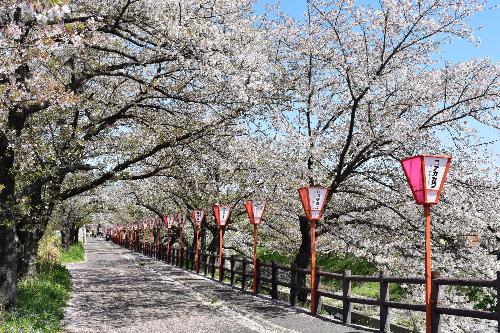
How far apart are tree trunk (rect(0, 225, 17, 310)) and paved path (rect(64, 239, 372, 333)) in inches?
51.0

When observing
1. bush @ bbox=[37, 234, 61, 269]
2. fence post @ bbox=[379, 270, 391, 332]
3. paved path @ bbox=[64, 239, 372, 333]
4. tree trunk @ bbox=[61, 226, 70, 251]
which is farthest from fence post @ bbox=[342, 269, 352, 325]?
tree trunk @ bbox=[61, 226, 70, 251]

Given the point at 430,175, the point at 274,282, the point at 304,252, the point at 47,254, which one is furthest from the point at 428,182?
the point at 47,254

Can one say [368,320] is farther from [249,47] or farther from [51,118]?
[51,118]

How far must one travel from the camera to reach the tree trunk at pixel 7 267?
11023 mm

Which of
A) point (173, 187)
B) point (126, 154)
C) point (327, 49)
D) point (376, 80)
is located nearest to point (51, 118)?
point (126, 154)

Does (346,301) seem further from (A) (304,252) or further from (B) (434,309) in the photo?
(A) (304,252)

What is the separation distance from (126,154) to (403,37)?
9.18 m

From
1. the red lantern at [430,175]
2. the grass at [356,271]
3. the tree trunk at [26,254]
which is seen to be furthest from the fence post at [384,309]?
the tree trunk at [26,254]

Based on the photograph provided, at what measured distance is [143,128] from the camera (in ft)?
52.7

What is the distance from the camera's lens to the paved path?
1047 centimetres

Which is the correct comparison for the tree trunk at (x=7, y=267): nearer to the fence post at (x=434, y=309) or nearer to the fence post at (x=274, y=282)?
the fence post at (x=274, y=282)

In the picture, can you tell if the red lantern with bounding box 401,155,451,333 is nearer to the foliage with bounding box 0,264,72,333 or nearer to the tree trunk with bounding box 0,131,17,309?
the foliage with bounding box 0,264,72,333

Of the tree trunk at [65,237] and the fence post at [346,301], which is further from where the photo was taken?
the tree trunk at [65,237]

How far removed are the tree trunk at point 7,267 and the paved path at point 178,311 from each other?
1.29 metres
